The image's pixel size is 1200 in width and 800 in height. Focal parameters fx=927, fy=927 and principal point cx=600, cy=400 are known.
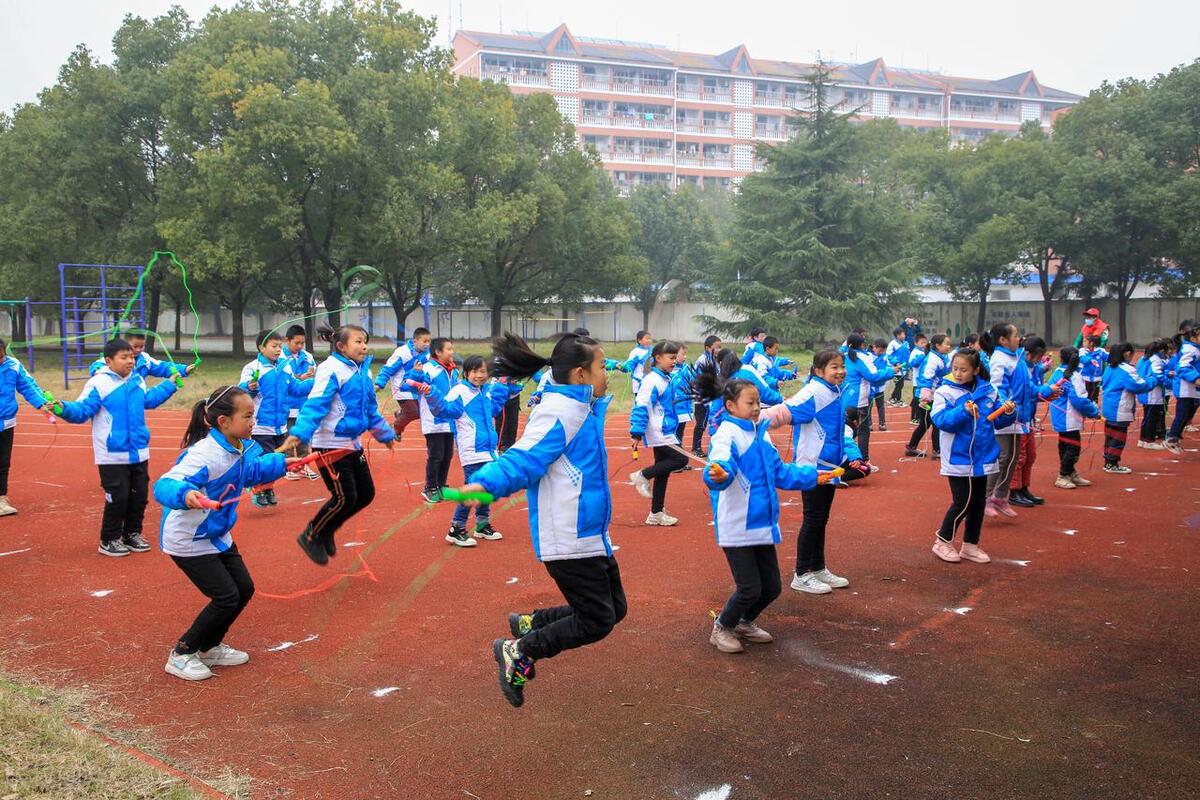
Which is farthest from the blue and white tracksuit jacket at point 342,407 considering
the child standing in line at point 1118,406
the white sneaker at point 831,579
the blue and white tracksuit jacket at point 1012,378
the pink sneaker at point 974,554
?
the child standing in line at point 1118,406

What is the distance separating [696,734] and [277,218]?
81.1 ft

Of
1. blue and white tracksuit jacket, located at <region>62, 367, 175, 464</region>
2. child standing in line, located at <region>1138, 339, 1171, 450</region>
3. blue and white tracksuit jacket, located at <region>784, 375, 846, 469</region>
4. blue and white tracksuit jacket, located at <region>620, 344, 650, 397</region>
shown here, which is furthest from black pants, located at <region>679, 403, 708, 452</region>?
blue and white tracksuit jacket, located at <region>62, 367, 175, 464</region>

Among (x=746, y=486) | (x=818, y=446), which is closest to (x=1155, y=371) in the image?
(x=818, y=446)

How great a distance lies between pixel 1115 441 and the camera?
11.5m

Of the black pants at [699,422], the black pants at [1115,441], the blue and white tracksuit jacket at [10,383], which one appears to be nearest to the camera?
the blue and white tracksuit jacket at [10,383]

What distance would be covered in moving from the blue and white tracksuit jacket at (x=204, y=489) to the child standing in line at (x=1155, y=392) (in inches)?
458

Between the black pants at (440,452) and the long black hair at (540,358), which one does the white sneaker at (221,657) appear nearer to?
the long black hair at (540,358)

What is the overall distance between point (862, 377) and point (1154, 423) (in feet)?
19.1

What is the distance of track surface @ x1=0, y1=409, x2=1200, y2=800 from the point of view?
392cm

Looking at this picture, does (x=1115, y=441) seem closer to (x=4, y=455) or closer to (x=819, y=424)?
(x=819, y=424)

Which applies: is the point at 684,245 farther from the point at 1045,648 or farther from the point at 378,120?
the point at 1045,648

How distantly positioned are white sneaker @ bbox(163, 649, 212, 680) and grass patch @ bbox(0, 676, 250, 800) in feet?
1.73

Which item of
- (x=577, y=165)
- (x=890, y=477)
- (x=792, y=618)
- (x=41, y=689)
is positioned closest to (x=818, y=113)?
(x=577, y=165)

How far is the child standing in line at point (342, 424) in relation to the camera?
6.80 metres
